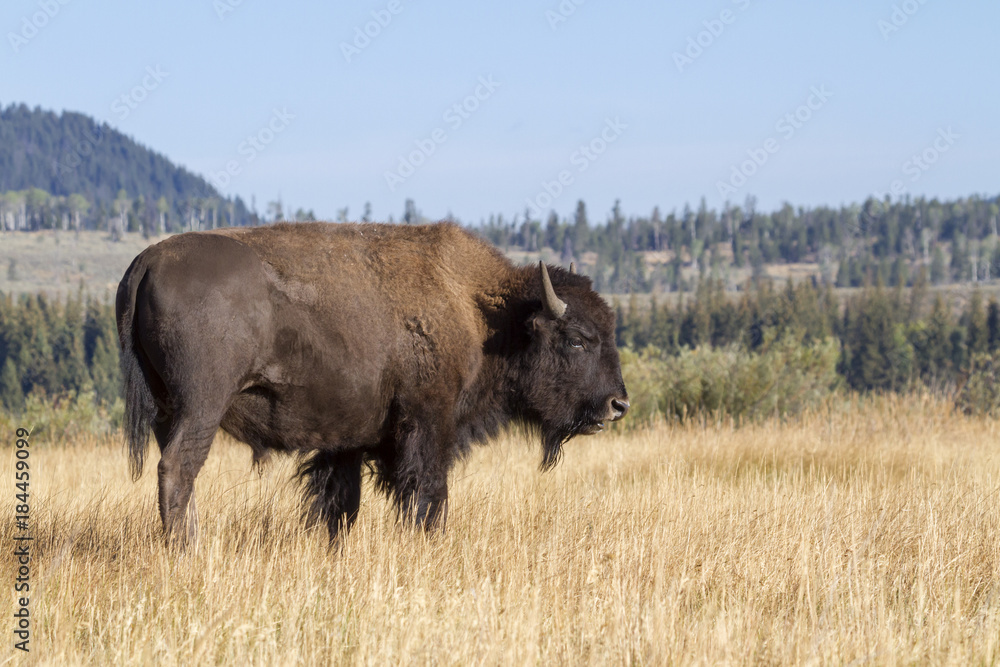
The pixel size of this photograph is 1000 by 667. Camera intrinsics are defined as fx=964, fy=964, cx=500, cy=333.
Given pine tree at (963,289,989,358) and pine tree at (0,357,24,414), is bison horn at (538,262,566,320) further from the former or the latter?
pine tree at (0,357,24,414)

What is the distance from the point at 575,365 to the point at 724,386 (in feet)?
28.0

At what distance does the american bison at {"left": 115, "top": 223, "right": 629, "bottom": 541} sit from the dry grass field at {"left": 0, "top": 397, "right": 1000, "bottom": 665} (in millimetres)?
476

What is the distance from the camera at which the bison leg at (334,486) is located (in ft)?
20.5

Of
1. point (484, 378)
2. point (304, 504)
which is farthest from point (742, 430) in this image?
point (304, 504)

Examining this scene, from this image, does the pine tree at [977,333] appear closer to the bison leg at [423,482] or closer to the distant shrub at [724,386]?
the distant shrub at [724,386]

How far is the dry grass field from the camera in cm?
381

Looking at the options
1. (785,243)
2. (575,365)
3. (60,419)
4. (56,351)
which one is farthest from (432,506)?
(785,243)

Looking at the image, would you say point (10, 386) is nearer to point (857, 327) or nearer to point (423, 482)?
point (857, 327)

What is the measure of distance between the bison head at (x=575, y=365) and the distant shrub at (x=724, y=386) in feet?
22.7

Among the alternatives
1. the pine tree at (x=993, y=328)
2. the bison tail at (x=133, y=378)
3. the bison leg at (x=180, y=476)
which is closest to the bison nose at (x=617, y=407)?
the bison leg at (x=180, y=476)

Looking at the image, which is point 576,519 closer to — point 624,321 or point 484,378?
point 484,378

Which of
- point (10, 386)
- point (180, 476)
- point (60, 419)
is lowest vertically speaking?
point (10, 386)

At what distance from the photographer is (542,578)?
191 inches

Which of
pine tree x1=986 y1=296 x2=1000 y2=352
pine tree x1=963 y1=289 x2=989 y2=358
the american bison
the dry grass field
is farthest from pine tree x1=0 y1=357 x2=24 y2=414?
the american bison
